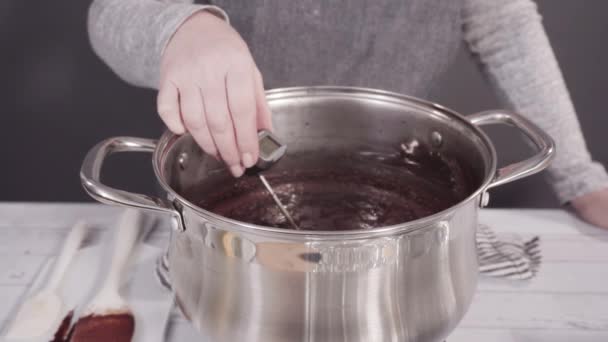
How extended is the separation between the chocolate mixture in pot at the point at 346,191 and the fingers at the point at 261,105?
0.29 ft

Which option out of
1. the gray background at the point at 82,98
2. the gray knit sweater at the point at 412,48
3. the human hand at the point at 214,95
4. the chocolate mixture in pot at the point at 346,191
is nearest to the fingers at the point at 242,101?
the human hand at the point at 214,95

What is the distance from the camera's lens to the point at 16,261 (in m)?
0.67

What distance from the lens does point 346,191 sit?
0.61 metres

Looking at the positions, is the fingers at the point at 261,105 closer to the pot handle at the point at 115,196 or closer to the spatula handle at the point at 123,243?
the pot handle at the point at 115,196

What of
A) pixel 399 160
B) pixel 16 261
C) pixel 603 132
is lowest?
pixel 603 132

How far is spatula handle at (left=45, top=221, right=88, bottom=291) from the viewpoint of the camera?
628 mm

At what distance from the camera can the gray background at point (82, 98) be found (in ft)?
4.59

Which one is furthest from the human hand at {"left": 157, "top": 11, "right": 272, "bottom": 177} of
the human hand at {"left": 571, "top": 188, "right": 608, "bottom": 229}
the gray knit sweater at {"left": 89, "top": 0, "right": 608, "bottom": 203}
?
the human hand at {"left": 571, "top": 188, "right": 608, "bottom": 229}

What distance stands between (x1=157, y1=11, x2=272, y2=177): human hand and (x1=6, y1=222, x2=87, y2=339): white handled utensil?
0.25 meters

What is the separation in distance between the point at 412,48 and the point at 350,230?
0.51 metres

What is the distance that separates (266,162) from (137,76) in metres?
0.22

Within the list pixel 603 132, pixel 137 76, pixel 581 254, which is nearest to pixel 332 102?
pixel 137 76

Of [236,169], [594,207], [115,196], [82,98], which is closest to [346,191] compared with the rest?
[236,169]

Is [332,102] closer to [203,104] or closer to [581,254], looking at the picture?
[203,104]
